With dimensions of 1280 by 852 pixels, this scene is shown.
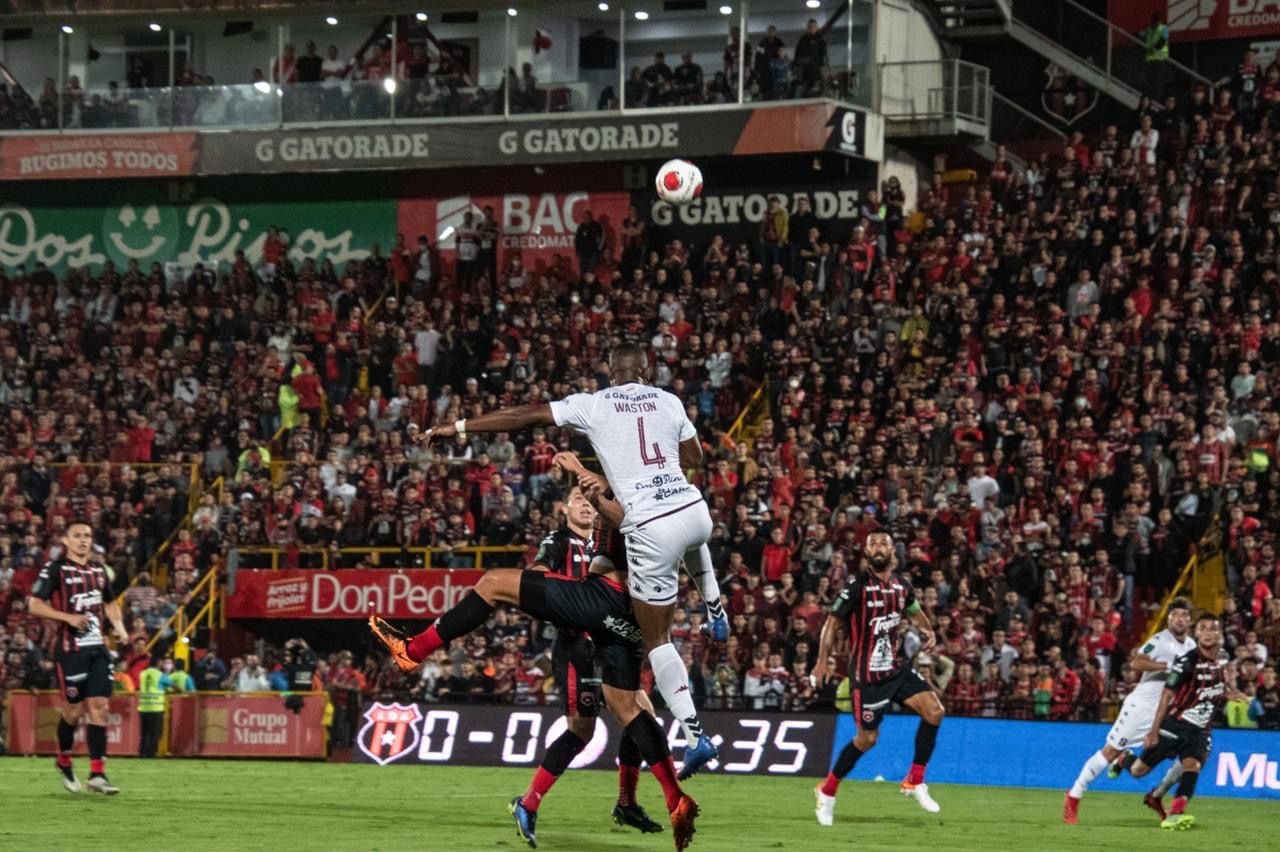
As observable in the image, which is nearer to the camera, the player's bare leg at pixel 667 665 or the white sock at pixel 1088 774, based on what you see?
the player's bare leg at pixel 667 665

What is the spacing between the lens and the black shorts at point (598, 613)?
1267 cm

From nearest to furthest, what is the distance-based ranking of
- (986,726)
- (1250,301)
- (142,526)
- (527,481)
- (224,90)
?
(986,726), (1250,301), (527,481), (142,526), (224,90)

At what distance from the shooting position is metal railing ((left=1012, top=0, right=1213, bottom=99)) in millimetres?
39031

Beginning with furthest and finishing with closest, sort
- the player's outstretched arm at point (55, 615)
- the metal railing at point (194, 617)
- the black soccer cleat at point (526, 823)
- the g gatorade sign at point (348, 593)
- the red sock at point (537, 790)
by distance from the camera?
the metal railing at point (194, 617)
the g gatorade sign at point (348, 593)
the player's outstretched arm at point (55, 615)
the red sock at point (537, 790)
the black soccer cleat at point (526, 823)

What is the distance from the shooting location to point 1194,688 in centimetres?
1828

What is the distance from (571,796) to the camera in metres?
20.0

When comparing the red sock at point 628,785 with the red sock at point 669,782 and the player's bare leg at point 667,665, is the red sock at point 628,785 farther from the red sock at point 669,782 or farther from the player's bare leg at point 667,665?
the red sock at point 669,782

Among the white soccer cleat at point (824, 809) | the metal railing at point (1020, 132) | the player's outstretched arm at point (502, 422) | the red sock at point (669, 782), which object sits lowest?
the white soccer cleat at point (824, 809)

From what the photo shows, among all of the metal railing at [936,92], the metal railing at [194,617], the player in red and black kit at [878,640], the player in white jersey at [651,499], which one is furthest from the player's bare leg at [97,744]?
the metal railing at [936,92]

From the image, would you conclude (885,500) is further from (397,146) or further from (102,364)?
(102,364)

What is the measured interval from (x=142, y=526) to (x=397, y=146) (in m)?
8.72

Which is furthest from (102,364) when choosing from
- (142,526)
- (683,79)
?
(683,79)

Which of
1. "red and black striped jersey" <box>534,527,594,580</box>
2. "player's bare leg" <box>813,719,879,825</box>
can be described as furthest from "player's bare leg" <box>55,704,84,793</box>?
"player's bare leg" <box>813,719,879,825</box>

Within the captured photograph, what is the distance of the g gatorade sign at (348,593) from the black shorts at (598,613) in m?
18.0
